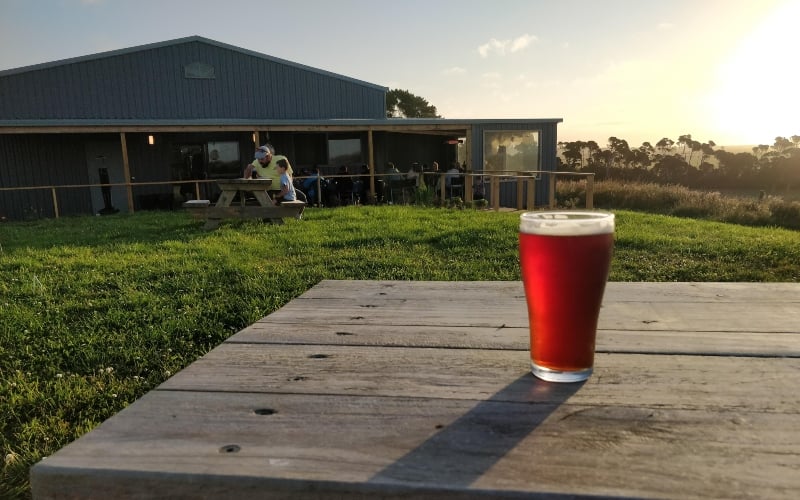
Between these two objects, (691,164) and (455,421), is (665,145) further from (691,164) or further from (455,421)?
(455,421)

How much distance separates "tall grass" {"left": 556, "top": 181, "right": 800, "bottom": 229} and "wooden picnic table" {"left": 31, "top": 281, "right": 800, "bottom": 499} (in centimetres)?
1453

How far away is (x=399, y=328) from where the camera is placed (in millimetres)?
1185

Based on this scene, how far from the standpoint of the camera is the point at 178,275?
15.4ft

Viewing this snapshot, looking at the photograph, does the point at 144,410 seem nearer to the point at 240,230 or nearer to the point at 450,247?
the point at 450,247

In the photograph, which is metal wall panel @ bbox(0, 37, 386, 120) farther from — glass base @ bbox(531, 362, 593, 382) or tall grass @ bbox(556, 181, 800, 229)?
glass base @ bbox(531, 362, 593, 382)

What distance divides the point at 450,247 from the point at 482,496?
5411mm

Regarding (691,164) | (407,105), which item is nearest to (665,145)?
(691,164)

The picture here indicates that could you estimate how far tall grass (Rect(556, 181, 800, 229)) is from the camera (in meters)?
14.0

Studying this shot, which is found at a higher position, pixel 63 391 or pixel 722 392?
pixel 722 392

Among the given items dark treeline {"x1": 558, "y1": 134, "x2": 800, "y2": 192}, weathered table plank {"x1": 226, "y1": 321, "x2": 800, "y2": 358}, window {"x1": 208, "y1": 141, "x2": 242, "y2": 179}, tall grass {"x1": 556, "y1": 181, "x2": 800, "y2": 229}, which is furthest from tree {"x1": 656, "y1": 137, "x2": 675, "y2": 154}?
weathered table plank {"x1": 226, "y1": 321, "x2": 800, "y2": 358}

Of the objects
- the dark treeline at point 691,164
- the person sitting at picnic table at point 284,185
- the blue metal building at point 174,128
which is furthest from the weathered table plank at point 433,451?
the dark treeline at point 691,164

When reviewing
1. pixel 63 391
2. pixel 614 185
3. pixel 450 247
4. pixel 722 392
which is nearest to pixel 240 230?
pixel 450 247

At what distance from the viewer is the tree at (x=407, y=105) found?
5056cm

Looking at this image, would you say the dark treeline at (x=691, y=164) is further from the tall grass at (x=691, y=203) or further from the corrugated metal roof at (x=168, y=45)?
the corrugated metal roof at (x=168, y=45)
